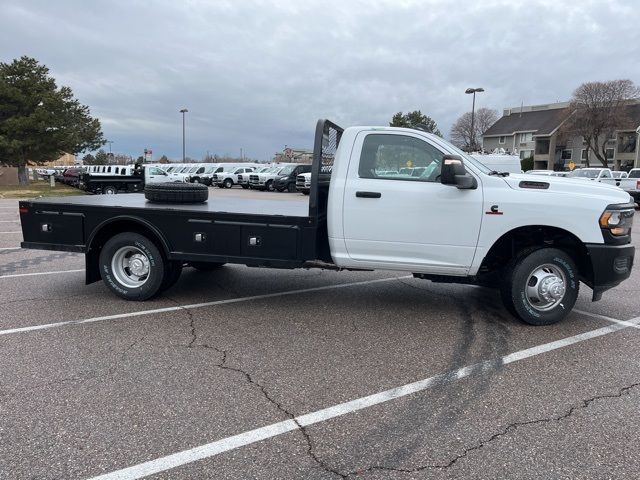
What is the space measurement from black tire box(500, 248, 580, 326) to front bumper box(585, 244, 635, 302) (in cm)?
21

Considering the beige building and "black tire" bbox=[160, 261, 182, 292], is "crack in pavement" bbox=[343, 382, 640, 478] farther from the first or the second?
the beige building

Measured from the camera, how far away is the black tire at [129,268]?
20.2 feet

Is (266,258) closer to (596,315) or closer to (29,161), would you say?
(596,315)

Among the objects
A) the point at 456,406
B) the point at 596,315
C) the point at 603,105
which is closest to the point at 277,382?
the point at 456,406

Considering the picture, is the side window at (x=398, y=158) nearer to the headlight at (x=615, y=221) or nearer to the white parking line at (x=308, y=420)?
the headlight at (x=615, y=221)

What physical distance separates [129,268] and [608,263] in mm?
5480

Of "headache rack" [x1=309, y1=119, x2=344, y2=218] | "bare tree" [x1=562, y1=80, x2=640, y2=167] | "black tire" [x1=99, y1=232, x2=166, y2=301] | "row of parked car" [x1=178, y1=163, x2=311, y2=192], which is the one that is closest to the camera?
"headache rack" [x1=309, y1=119, x2=344, y2=218]

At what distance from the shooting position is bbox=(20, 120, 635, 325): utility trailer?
17.3ft

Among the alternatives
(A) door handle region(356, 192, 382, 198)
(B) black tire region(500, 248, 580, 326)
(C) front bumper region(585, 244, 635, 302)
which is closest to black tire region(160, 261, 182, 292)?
(A) door handle region(356, 192, 382, 198)

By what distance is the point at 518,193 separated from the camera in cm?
530

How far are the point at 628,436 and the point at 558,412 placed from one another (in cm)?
44

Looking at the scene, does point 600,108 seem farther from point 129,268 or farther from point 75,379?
point 75,379

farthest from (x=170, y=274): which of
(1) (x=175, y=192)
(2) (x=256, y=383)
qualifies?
(2) (x=256, y=383)

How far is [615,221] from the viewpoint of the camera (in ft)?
17.2
